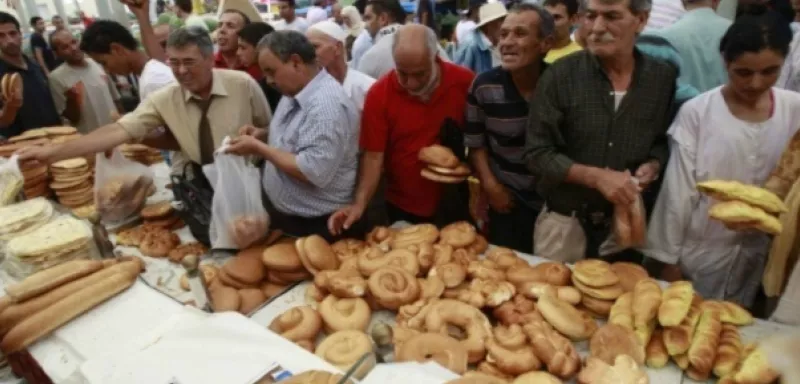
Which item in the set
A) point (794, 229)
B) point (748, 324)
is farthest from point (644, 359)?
point (794, 229)

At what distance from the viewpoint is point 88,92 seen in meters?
4.71

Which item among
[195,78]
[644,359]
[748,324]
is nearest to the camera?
[644,359]

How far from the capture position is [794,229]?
177 cm

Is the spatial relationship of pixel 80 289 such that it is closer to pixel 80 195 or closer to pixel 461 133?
pixel 80 195

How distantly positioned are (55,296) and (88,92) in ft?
12.1

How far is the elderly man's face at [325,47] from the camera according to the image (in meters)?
3.54

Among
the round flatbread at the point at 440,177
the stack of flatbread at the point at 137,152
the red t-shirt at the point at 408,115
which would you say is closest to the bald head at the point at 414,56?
the red t-shirt at the point at 408,115

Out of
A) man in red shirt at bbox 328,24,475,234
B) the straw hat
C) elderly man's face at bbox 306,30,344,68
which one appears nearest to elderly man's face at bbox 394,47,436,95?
man in red shirt at bbox 328,24,475,234

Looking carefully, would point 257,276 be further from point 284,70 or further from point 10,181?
point 10,181

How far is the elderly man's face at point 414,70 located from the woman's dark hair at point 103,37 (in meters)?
2.27

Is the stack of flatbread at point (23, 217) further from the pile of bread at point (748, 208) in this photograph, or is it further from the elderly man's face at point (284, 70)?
the pile of bread at point (748, 208)

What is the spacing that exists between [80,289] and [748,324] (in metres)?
2.25

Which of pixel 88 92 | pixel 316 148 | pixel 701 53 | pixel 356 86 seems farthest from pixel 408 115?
pixel 88 92

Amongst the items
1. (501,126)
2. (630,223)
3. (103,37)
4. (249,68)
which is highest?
(103,37)
